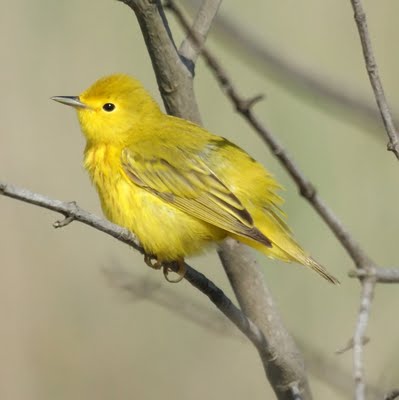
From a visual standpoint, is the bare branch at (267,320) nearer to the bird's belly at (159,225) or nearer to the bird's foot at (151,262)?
the bird's belly at (159,225)

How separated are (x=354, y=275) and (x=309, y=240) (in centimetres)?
325

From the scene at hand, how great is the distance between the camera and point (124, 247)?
5.91m

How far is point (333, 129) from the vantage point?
19.1 ft

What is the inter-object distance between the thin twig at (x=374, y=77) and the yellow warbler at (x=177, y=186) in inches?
45.9

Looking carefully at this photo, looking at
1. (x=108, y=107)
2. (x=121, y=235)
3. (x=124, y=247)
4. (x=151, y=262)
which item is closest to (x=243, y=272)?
(x=151, y=262)

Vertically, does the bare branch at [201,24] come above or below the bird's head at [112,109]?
below

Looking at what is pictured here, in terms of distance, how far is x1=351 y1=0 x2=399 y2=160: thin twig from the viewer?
2650 mm

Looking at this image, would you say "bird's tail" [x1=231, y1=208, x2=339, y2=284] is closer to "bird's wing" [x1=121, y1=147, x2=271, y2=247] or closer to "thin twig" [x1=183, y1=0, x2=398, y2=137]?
"bird's wing" [x1=121, y1=147, x2=271, y2=247]

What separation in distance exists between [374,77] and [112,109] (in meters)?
2.14

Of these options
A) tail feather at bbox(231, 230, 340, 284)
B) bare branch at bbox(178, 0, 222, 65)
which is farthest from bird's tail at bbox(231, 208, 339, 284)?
bare branch at bbox(178, 0, 222, 65)

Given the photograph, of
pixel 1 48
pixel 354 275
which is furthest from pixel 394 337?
pixel 354 275

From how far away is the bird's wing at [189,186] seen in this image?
13.0ft

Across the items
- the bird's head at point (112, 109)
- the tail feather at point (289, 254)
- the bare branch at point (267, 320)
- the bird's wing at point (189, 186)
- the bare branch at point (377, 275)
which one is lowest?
the bare branch at point (377, 275)

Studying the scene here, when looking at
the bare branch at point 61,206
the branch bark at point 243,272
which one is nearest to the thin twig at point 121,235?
the bare branch at point 61,206
